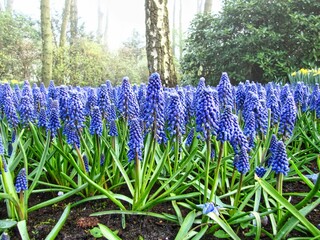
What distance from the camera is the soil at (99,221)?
7.47ft

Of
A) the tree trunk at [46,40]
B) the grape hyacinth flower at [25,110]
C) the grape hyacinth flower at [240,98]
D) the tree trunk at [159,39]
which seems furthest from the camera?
the tree trunk at [46,40]

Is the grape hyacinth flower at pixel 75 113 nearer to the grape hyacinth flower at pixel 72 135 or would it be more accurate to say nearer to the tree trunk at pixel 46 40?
the grape hyacinth flower at pixel 72 135

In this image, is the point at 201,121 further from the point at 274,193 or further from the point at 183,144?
the point at 183,144

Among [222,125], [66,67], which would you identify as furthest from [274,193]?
[66,67]

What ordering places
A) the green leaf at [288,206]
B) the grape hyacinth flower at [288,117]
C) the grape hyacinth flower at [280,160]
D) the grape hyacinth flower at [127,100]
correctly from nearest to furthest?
the green leaf at [288,206] → the grape hyacinth flower at [280,160] → the grape hyacinth flower at [288,117] → the grape hyacinth flower at [127,100]

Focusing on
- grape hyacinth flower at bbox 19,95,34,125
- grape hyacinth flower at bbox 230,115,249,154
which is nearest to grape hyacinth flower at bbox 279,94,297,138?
grape hyacinth flower at bbox 230,115,249,154

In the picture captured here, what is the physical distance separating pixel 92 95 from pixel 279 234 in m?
2.44

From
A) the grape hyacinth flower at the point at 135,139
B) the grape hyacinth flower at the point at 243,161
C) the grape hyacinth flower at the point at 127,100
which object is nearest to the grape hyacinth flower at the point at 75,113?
the grape hyacinth flower at the point at 127,100

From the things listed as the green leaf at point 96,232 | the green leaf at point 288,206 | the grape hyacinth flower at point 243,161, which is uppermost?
the grape hyacinth flower at point 243,161

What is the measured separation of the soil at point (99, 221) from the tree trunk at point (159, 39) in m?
5.94

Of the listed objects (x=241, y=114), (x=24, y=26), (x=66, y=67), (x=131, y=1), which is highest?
(x=131, y=1)

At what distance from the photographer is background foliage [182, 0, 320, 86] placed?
10664 mm

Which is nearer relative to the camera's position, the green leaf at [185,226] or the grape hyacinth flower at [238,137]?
the green leaf at [185,226]

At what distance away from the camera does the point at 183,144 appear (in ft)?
10.2
